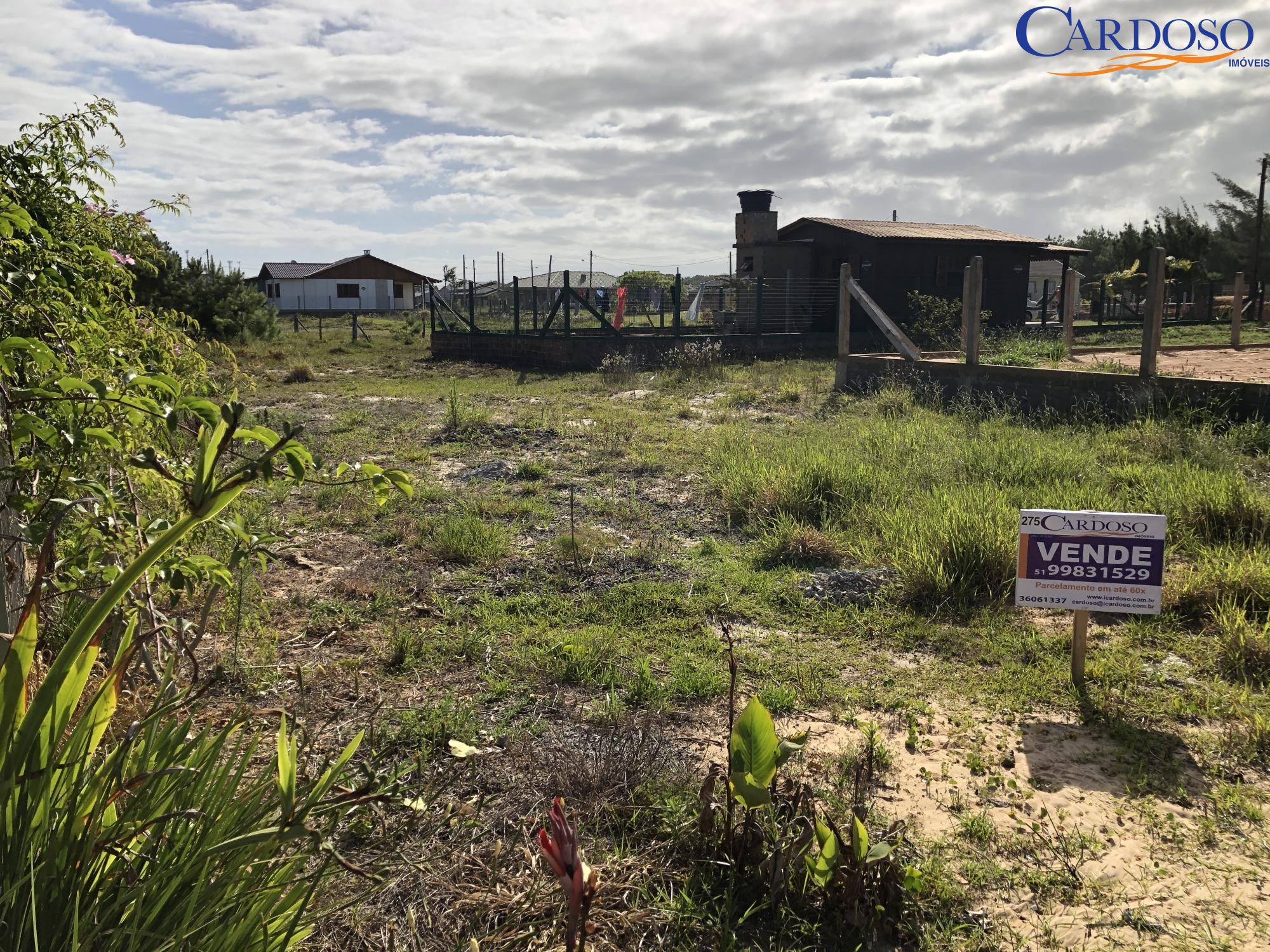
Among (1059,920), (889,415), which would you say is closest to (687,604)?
(1059,920)

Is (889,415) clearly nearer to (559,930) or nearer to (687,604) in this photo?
(687,604)

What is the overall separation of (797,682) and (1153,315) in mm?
7408

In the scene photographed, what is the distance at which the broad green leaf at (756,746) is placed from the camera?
2.48 meters

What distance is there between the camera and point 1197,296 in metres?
33.0

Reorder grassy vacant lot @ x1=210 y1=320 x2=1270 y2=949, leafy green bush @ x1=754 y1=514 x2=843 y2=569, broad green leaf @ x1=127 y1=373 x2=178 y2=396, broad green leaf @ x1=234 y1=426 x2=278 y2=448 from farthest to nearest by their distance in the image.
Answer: leafy green bush @ x1=754 y1=514 x2=843 y2=569
grassy vacant lot @ x1=210 y1=320 x2=1270 y2=949
broad green leaf @ x1=127 y1=373 x2=178 y2=396
broad green leaf @ x1=234 y1=426 x2=278 y2=448

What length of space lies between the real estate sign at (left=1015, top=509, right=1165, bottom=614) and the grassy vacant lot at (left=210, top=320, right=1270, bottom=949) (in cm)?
40

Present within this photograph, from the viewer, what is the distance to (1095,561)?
157 inches

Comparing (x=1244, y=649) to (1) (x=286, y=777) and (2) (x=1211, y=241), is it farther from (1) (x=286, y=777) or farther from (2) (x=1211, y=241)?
(2) (x=1211, y=241)

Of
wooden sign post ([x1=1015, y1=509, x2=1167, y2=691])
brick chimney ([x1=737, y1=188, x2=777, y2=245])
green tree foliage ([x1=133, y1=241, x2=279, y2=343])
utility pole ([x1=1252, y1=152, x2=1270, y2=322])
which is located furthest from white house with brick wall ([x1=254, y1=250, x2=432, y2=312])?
wooden sign post ([x1=1015, y1=509, x2=1167, y2=691])

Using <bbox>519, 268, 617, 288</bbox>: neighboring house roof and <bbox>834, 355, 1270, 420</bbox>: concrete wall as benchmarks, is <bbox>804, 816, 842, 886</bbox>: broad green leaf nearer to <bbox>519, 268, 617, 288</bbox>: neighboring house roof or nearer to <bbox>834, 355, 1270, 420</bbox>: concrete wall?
<bbox>834, 355, 1270, 420</bbox>: concrete wall

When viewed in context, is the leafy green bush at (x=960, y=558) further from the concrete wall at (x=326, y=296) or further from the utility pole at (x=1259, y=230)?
the concrete wall at (x=326, y=296)

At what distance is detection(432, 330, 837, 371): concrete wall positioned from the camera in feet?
66.7

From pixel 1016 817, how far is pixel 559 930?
63.5 inches

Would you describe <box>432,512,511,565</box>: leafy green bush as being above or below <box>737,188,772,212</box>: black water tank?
below
